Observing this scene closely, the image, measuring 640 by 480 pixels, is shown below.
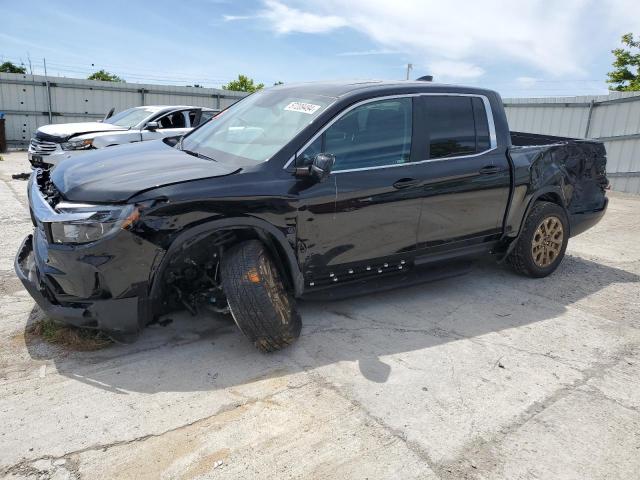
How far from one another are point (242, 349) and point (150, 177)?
130 cm

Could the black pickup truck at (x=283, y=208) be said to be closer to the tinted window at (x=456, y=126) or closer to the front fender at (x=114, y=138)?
the tinted window at (x=456, y=126)

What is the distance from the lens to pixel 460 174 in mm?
4258

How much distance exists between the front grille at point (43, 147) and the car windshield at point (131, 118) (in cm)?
149

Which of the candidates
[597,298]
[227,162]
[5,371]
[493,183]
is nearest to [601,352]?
[597,298]

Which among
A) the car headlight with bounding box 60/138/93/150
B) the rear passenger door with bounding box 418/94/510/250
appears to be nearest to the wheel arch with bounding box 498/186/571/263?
the rear passenger door with bounding box 418/94/510/250

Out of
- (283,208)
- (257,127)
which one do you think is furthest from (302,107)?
(283,208)

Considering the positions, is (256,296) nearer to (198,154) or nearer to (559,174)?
(198,154)

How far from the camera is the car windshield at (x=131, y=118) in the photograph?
10258 millimetres

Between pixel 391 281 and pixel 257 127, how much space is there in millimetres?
1640

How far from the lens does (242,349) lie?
3.50m

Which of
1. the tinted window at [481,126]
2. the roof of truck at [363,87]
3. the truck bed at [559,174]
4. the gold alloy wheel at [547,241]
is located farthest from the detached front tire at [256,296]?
the gold alloy wheel at [547,241]

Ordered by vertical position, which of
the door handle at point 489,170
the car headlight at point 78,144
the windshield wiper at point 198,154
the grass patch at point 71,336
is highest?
the windshield wiper at point 198,154

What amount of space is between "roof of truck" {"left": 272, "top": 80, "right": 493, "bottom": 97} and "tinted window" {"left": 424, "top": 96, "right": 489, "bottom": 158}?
3.8 inches

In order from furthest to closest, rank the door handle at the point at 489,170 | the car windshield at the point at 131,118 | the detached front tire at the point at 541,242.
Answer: the car windshield at the point at 131,118 < the detached front tire at the point at 541,242 < the door handle at the point at 489,170
